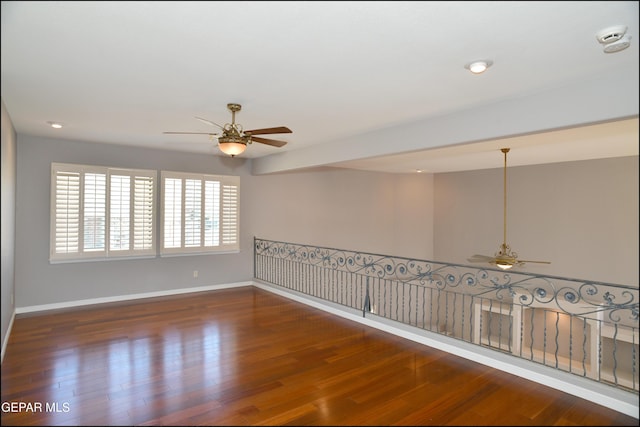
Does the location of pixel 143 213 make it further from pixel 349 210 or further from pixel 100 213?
pixel 349 210

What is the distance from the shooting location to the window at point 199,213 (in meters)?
6.25

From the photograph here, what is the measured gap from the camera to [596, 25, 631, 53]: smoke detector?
6.86 feet

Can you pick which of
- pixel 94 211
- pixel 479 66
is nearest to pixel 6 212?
pixel 94 211

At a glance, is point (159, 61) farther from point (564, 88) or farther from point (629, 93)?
point (629, 93)

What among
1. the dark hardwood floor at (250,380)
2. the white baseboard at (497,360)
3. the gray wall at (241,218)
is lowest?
the dark hardwood floor at (250,380)

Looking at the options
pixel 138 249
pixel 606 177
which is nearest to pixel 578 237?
pixel 606 177

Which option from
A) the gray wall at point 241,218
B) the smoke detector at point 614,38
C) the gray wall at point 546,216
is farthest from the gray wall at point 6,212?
the gray wall at point 546,216

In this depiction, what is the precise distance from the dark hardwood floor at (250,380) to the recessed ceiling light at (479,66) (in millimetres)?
2548

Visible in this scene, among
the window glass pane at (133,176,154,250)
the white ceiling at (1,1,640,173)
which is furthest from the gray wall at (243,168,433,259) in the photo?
the white ceiling at (1,1,640,173)

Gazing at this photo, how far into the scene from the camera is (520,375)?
132 inches

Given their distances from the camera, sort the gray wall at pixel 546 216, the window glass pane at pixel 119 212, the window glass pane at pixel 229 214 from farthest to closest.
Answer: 1. the window glass pane at pixel 229 214
2. the window glass pane at pixel 119 212
3. the gray wall at pixel 546 216

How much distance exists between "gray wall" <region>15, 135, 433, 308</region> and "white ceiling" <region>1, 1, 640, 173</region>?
1102 millimetres

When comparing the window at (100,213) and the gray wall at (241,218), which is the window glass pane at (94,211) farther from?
the gray wall at (241,218)

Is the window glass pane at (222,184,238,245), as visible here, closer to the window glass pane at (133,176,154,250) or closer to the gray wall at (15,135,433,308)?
the gray wall at (15,135,433,308)
